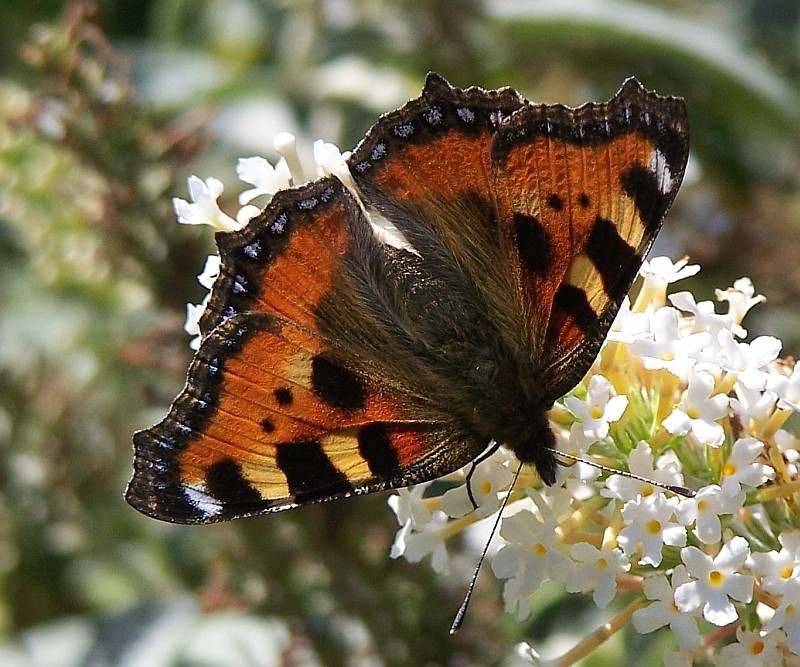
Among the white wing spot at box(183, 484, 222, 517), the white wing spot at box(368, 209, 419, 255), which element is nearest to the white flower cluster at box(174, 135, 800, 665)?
the white wing spot at box(368, 209, 419, 255)

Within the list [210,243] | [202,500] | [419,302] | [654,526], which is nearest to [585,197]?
[419,302]

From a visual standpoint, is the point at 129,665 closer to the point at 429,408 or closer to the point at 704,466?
→ the point at 429,408

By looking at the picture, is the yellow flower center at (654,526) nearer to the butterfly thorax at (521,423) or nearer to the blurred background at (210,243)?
the butterfly thorax at (521,423)

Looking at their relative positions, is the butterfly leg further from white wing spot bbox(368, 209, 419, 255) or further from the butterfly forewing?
white wing spot bbox(368, 209, 419, 255)

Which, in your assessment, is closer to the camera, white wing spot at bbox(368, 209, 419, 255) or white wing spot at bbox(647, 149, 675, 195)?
white wing spot at bbox(647, 149, 675, 195)

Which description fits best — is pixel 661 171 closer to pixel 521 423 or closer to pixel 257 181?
pixel 521 423

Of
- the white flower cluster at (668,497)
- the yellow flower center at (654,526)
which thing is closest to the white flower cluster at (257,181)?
the white flower cluster at (668,497)
